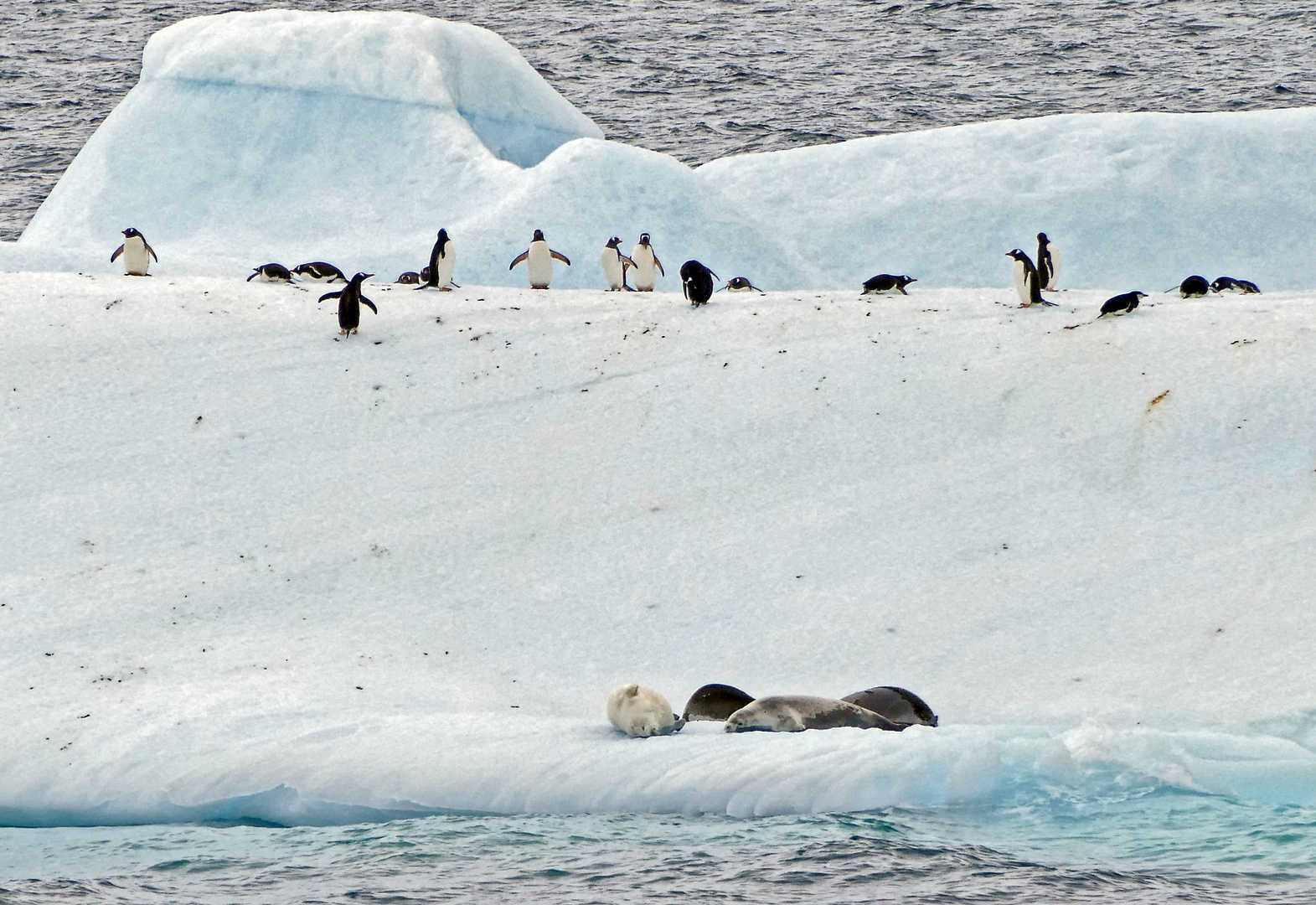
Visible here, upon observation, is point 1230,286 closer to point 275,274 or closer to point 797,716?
point 275,274

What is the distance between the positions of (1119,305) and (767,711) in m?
3.95

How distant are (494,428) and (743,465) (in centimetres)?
138

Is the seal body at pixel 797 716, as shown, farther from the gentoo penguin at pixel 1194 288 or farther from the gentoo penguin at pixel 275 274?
the gentoo penguin at pixel 275 274

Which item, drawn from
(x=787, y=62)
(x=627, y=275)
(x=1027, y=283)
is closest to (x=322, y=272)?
(x=627, y=275)

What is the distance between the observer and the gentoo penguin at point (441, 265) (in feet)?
33.9

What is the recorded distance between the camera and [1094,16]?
34.2 m

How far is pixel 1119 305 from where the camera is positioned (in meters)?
8.72

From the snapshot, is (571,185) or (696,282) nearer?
(696,282)

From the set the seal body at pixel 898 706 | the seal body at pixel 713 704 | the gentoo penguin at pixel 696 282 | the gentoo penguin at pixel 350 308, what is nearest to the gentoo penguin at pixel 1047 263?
the gentoo penguin at pixel 696 282

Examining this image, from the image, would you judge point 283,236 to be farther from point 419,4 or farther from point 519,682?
point 419,4

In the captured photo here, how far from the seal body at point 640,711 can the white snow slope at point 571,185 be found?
324 inches

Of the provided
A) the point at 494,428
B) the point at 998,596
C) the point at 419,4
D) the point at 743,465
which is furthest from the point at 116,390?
the point at 419,4

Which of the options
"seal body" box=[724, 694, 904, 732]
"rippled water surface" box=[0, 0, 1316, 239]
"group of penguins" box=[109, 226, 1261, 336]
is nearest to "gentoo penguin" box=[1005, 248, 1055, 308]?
"group of penguins" box=[109, 226, 1261, 336]

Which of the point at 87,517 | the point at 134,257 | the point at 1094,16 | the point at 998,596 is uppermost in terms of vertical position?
the point at 1094,16
